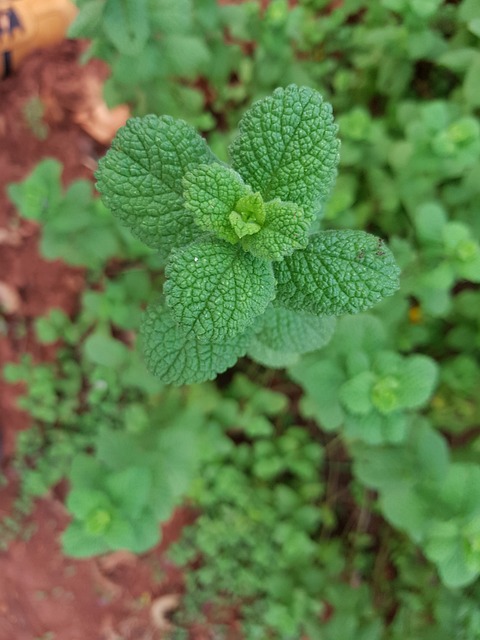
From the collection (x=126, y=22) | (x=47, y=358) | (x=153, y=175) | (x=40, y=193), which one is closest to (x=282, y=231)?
(x=153, y=175)

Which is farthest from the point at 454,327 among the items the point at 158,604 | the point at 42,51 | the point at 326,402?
the point at 42,51

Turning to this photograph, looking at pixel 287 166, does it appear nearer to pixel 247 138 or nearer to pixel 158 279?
pixel 247 138

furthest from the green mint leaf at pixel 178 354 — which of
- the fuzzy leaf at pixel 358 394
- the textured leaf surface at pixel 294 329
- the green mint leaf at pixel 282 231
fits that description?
the fuzzy leaf at pixel 358 394

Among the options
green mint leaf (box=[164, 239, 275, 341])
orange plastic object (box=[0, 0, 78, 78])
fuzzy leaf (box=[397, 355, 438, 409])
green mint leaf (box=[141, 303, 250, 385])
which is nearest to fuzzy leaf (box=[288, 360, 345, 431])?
fuzzy leaf (box=[397, 355, 438, 409])

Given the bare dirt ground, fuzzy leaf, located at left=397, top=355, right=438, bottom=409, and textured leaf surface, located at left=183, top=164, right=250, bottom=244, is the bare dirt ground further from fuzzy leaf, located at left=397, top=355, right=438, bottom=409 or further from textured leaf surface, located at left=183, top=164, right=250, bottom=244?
textured leaf surface, located at left=183, top=164, right=250, bottom=244

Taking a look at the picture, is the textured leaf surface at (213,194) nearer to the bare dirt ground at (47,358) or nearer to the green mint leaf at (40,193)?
the green mint leaf at (40,193)

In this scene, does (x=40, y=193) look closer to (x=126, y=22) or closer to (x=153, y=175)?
(x=126, y=22)
